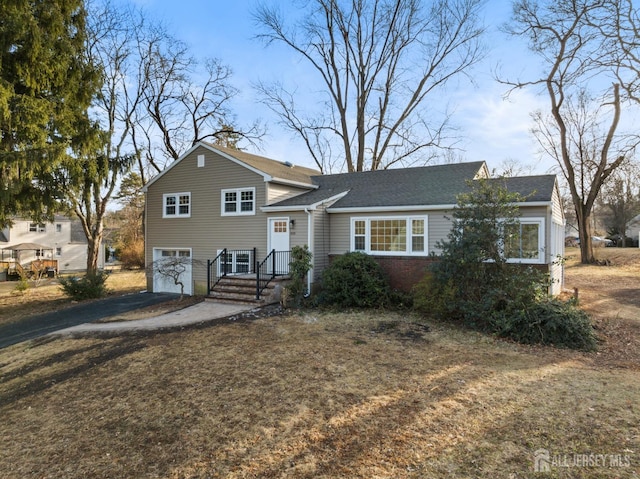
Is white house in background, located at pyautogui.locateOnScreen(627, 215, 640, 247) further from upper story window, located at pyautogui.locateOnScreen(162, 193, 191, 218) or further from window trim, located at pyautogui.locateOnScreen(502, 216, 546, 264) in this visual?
upper story window, located at pyautogui.locateOnScreen(162, 193, 191, 218)

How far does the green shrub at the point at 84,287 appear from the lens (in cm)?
1497

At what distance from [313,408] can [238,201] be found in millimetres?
10825

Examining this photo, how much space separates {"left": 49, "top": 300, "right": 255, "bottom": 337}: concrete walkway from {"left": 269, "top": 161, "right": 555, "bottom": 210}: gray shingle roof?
13.7 ft

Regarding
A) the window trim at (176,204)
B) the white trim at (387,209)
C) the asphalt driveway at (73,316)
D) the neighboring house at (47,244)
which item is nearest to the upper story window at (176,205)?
the window trim at (176,204)

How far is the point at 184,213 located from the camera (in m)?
15.7

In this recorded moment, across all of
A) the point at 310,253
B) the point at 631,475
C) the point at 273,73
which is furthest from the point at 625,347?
the point at 273,73

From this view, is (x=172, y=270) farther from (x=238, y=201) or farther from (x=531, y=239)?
(x=531, y=239)

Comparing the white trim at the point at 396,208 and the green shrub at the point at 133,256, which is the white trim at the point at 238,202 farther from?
the green shrub at the point at 133,256

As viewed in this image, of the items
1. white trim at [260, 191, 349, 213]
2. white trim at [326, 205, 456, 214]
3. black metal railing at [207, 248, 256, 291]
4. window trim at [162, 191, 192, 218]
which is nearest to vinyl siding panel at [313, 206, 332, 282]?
white trim at [260, 191, 349, 213]

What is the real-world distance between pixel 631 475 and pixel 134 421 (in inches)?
206

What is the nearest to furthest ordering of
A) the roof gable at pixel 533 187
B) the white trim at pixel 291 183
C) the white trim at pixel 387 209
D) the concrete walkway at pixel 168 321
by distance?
the concrete walkway at pixel 168 321 < the roof gable at pixel 533 187 < the white trim at pixel 387 209 < the white trim at pixel 291 183

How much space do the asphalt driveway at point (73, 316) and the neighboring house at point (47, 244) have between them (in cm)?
2065

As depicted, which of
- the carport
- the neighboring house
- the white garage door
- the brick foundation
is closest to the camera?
the brick foundation

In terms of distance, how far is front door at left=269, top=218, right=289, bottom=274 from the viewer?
518 inches
